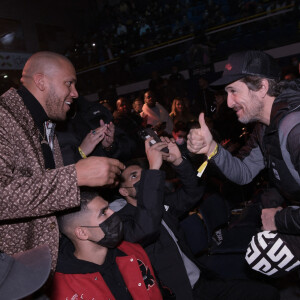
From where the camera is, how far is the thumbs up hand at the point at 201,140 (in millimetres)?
Answer: 2355

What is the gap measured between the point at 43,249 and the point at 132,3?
50.7ft

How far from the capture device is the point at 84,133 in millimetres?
3066

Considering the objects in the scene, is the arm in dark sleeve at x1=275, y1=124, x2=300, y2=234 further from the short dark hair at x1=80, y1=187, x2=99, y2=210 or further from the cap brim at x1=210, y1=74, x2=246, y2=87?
the short dark hair at x1=80, y1=187, x2=99, y2=210

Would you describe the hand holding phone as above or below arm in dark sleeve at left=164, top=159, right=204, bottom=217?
above

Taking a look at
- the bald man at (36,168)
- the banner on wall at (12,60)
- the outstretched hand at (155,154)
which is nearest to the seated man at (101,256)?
the bald man at (36,168)

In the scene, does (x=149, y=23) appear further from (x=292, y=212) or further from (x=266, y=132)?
(x=292, y=212)

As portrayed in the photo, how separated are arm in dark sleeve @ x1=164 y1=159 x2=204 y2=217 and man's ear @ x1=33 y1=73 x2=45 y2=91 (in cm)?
126

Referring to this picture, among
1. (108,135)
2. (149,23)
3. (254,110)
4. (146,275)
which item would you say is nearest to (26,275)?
(146,275)

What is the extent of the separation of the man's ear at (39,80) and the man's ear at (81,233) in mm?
931

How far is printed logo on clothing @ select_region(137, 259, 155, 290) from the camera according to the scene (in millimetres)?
2094

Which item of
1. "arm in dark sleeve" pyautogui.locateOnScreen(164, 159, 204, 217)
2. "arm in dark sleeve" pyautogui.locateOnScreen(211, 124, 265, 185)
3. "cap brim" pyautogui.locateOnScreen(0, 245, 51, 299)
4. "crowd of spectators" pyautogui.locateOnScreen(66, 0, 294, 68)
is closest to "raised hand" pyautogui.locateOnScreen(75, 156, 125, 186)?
"cap brim" pyautogui.locateOnScreen(0, 245, 51, 299)

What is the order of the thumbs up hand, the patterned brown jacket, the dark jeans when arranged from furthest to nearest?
the dark jeans
the thumbs up hand
the patterned brown jacket

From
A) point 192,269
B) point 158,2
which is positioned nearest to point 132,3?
point 158,2

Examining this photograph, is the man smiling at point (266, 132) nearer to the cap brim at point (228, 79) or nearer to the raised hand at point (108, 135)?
the cap brim at point (228, 79)
